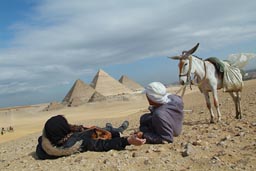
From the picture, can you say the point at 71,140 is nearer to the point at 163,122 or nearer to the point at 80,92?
the point at 163,122

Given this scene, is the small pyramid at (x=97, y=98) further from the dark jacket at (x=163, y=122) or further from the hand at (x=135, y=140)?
the hand at (x=135, y=140)

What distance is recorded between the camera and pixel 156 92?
6465 mm

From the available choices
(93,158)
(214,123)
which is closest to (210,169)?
(93,158)

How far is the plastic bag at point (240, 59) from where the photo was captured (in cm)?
1033

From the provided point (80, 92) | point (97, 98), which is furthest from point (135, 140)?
point (80, 92)

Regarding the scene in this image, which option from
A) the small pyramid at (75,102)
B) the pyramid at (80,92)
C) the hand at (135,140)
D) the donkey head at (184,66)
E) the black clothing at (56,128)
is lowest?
the small pyramid at (75,102)

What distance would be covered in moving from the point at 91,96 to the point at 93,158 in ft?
144

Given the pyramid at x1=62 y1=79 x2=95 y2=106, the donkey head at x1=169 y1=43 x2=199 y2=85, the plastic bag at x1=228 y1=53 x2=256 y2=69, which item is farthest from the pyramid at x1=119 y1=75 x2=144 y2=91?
the donkey head at x1=169 y1=43 x2=199 y2=85

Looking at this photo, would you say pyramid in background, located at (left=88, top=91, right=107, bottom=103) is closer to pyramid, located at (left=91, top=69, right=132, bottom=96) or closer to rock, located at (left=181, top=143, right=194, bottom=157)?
pyramid, located at (left=91, top=69, right=132, bottom=96)

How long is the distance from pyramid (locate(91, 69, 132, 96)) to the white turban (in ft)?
150

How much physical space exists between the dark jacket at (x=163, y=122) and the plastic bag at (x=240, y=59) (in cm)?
403

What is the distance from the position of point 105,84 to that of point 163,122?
154 feet

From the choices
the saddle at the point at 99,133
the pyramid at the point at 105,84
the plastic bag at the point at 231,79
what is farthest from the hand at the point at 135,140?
the pyramid at the point at 105,84

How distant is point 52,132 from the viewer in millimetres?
6590
